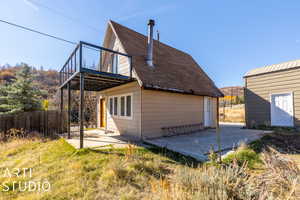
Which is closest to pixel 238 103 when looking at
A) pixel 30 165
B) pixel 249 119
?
pixel 249 119

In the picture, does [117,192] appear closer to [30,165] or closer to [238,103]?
[30,165]

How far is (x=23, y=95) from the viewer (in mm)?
8531

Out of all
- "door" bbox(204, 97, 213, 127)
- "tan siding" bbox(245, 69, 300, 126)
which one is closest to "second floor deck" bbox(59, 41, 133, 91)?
"door" bbox(204, 97, 213, 127)

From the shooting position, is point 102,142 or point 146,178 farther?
point 102,142

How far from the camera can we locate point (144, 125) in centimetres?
659

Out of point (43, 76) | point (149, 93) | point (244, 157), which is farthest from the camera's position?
point (43, 76)

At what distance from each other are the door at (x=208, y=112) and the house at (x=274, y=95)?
2515mm

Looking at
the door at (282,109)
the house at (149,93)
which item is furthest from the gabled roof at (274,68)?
the house at (149,93)

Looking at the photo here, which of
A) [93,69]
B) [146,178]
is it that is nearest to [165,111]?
[93,69]

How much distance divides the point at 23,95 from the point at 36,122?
6.40 ft

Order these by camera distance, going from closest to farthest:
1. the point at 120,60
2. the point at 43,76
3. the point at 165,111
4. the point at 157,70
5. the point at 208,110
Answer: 1. the point at 165,111
2. the point at 157,70
3. the point at 120,60
4. the point at 208,110
5. the point at 43,76

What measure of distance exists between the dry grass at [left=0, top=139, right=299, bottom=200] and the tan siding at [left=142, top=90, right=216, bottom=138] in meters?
2.10

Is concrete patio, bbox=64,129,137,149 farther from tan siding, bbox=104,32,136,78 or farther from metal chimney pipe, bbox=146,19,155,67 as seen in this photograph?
metal chimney pipe, bbox=146,19,155,67

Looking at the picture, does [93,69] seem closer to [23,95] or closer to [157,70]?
[157,70]
